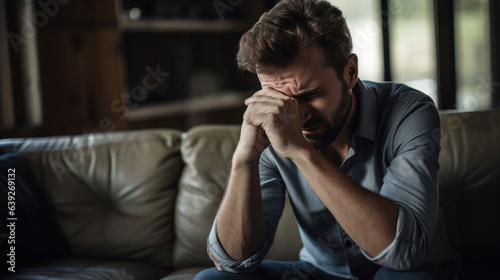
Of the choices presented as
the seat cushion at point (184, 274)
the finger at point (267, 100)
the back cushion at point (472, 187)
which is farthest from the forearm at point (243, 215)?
the back cushion at point (472, 187)

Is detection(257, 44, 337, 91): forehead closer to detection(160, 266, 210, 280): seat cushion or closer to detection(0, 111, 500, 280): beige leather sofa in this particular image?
detection(0, 111, 500, 280): beige leather sofa

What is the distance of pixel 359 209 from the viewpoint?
921 millimetres

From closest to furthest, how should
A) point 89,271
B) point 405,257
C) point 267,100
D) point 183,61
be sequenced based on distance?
point 405,257, point 267,100, point 89,271, point 183,61

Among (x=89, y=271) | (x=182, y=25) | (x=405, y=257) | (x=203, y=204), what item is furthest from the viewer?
(x=182, y=25)

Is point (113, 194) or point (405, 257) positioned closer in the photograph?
point (405, 257)

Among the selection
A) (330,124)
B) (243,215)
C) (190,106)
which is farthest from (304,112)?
(190,106)

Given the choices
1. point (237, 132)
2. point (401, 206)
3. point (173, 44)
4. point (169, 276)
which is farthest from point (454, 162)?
point (173, 44)

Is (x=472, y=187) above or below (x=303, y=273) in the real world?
above

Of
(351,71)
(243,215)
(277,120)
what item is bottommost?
(243,215)

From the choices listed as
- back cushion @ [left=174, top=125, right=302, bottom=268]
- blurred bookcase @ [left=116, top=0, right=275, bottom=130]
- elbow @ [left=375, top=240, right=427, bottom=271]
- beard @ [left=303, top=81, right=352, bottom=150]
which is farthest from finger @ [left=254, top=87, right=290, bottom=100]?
blurred bookcase @ [left=116, top=0, right=275, bottom=130]

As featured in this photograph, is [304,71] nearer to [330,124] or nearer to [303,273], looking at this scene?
[330,124]

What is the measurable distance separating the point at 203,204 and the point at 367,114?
2.39 feet

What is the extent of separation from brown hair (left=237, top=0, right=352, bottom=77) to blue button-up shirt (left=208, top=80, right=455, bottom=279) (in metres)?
0.14

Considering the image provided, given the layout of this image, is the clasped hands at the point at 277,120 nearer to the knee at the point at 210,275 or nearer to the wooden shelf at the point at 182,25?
the knee at the point at 210,275
